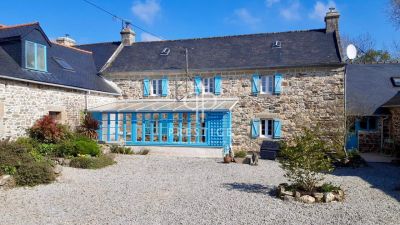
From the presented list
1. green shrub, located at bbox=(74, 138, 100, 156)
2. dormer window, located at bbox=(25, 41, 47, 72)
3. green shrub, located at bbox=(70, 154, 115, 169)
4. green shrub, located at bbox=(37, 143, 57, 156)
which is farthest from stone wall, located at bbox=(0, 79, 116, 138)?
green shrub, located at bbox=(70, 154, 115, 169)

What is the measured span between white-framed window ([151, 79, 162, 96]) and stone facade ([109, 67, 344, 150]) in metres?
1.08

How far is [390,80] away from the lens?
1930 cm

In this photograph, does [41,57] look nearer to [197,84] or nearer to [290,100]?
[197,84]

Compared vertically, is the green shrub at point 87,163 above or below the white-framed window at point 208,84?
below

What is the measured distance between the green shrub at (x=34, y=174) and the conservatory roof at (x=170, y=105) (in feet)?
24.2

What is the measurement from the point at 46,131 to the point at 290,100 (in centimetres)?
1067

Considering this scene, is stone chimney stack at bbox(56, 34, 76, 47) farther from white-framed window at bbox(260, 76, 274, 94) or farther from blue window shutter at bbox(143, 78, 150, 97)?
white-framed window at bbox(260, 76, 274, 94)

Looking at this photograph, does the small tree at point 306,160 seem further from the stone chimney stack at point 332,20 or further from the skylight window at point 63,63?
the skylight window at point 63,63

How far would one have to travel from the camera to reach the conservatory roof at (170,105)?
15.7 m

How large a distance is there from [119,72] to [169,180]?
10372 mm

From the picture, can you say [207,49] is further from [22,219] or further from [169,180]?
[22,219]

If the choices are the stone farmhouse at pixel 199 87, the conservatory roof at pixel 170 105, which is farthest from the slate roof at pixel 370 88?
the conservatory roof at pixel 170 105

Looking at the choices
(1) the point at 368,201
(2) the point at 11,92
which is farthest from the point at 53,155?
(1) the point at 368,201

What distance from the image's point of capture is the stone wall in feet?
39.7
